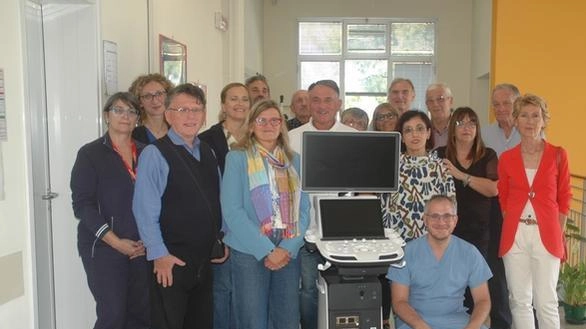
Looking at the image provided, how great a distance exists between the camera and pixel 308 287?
8.43 ft

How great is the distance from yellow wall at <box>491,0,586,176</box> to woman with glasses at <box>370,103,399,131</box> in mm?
4405

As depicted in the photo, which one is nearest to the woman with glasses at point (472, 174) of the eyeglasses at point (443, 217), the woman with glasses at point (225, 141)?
the eyeglasses at point (443, 217)

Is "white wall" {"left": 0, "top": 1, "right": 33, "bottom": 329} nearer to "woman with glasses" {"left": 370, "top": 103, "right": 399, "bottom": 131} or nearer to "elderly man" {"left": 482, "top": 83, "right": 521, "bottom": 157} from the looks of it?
"woman with glasses" {"left": 370, "top": 103, "right": 399, "bottom": 131}

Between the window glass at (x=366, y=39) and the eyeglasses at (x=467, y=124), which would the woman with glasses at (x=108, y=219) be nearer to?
the eyeglasses at (x=467, y=124)

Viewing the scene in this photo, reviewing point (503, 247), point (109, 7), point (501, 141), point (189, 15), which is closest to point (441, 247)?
point (503, 247)

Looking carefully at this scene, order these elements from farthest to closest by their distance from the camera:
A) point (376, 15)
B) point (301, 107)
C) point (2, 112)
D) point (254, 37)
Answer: point (376, 15) → point (254, 37) → point (301, 107) → point (2, 112)

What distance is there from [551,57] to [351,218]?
5.90 metres

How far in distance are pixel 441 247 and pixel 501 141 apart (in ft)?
3.92

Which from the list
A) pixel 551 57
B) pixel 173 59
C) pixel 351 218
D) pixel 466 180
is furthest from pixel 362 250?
pixel 551 57

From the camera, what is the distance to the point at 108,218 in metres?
2.34

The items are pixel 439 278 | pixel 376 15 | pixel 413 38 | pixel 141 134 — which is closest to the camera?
pixel 439 278

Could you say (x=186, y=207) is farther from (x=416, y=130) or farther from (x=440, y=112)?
(x=440, y=112)

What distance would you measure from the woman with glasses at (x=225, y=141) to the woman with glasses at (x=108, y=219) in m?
0.44

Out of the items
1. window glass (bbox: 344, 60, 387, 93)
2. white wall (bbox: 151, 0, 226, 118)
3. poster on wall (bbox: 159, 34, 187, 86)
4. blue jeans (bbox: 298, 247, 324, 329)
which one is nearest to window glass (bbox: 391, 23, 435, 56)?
window glass (bbox: 344, 60, 387, 93)
